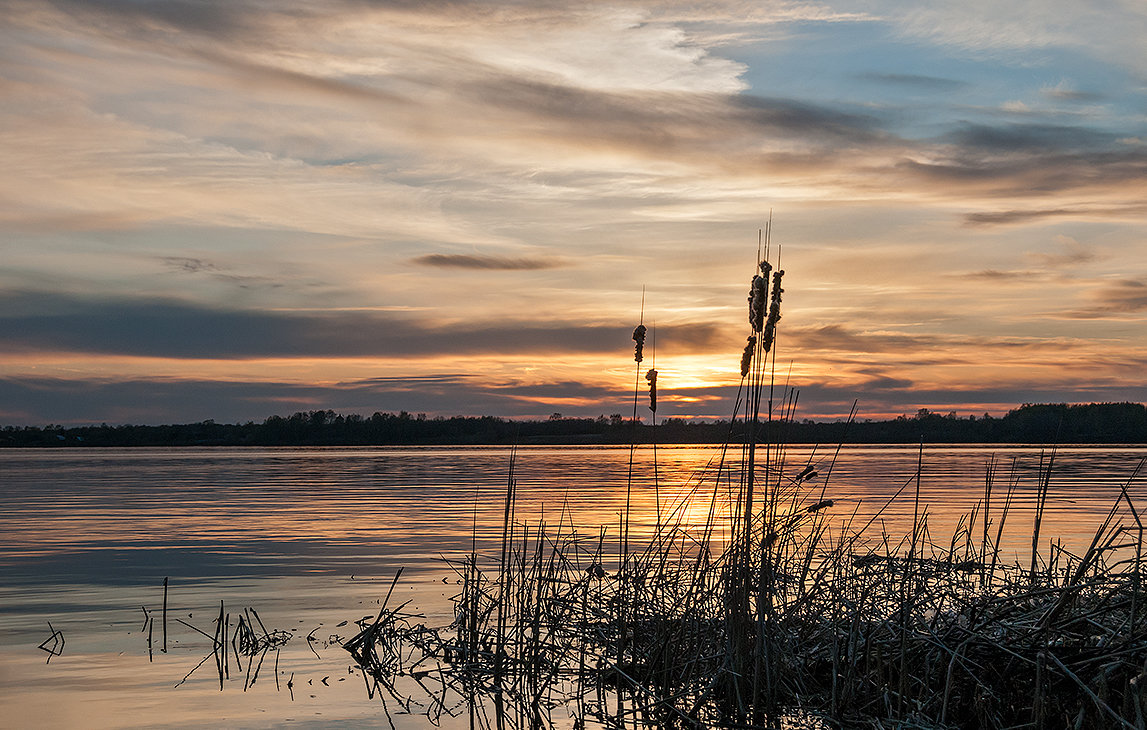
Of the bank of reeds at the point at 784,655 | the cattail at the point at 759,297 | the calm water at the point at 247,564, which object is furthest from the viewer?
the calm water at the point at 247,564

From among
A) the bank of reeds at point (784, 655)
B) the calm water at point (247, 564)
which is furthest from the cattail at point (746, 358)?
the calm water at point (247, 564)

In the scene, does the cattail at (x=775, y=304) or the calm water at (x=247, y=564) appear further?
the calm water at (x=247, y=564)

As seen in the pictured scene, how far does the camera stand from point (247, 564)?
50.9ft

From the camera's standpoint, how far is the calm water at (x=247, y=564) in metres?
7.63

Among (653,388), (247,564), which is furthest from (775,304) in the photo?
(247,564)

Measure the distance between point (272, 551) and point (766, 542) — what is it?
40.7 feet

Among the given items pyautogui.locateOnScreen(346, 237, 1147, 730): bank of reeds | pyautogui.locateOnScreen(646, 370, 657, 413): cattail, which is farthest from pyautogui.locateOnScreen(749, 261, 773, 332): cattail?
pyautogui.locateOnScreen(646, 370, 657, 413): cattail

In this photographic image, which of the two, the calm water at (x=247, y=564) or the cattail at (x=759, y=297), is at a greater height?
the cattail at (x=759, y=297)

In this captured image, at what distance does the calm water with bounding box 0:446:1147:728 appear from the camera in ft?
25.0

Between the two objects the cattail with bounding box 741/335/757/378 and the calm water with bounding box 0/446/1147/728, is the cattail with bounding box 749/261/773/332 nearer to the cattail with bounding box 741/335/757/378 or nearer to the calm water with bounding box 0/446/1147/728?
the cattail with bounding box 741/335/757/378

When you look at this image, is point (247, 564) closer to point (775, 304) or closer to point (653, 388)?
point (653, 388)

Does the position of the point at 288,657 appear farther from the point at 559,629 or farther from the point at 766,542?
the point at 766,542

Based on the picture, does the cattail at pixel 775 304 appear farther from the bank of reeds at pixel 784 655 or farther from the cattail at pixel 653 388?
the cattail at pixel 653 388

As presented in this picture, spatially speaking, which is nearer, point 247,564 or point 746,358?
point 746,358
